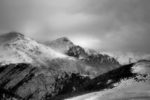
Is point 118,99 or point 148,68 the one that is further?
point 148,68

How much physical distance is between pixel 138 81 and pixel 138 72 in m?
18.1

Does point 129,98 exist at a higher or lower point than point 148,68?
lower

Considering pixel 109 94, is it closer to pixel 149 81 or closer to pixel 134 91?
pixel 134 91

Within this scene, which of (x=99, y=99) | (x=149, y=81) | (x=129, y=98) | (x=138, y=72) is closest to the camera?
(x=129, y=98)

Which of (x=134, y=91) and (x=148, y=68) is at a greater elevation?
(x=148, y=68)

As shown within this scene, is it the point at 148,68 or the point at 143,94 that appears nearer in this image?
the point at 143,94

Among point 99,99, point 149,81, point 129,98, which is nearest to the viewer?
point 129,98

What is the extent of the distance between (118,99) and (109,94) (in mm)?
10858

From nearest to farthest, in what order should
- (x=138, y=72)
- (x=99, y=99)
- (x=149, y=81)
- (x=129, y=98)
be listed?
(x=129, y=98), (x=99, y=99), (x=149, y=81), (x=138, y=72)

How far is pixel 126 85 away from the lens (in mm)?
91500

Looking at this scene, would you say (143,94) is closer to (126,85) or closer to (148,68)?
(126,85)

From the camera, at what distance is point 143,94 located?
7194cm


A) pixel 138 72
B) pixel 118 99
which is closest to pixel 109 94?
pixel 118 99

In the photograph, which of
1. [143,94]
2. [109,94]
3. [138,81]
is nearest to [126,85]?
[138,81]
